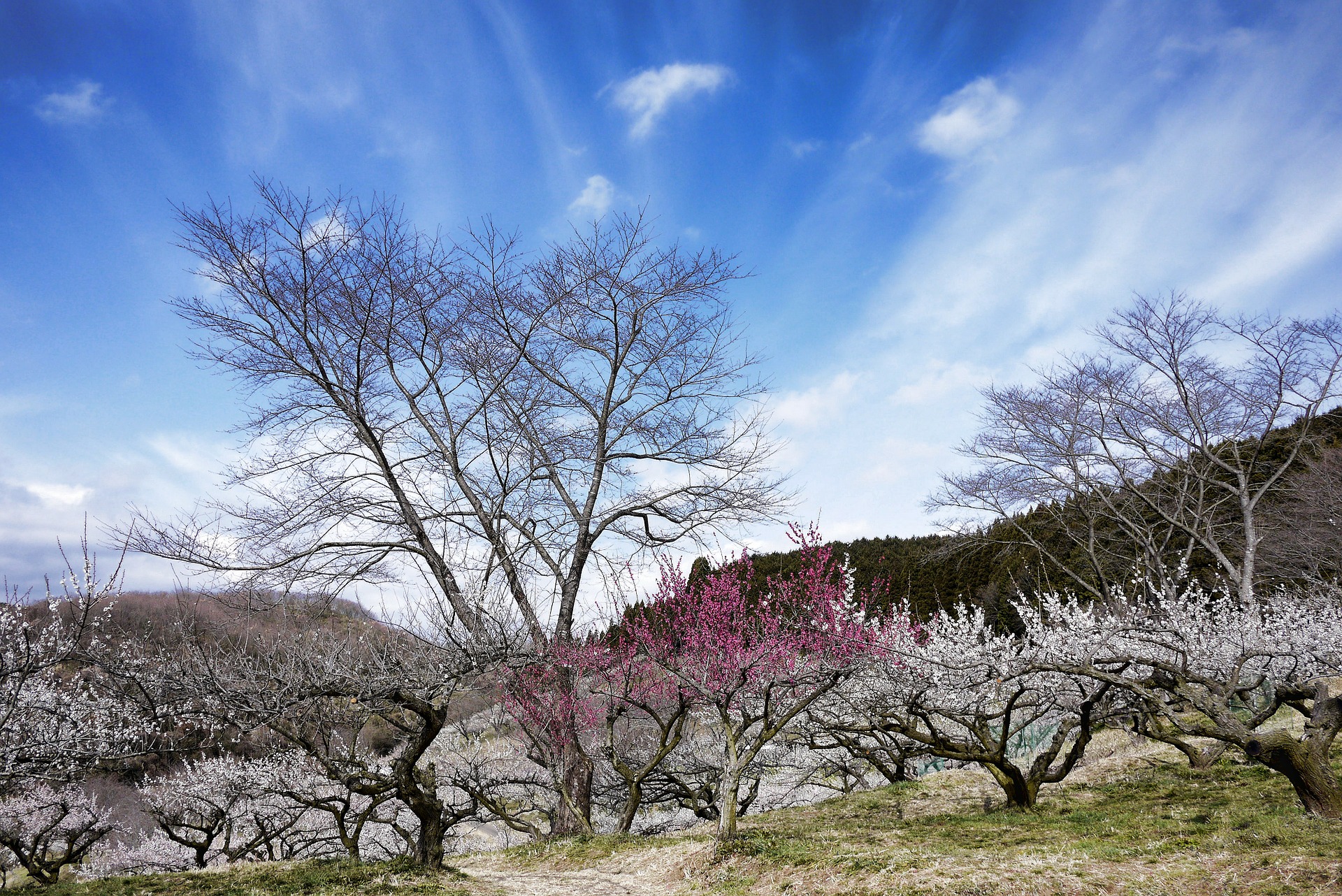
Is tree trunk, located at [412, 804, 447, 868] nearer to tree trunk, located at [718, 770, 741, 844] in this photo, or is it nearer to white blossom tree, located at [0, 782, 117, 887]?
tree trunk, located at [718, 770, 741, 844]

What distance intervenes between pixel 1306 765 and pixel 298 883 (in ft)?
33.1

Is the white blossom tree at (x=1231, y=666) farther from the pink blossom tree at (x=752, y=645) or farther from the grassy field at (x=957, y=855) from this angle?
the pink blossom tree at (x=752, y=645)

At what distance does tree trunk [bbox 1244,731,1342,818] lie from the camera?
6.30m

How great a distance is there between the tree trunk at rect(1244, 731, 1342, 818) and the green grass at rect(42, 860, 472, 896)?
7682 millimetres

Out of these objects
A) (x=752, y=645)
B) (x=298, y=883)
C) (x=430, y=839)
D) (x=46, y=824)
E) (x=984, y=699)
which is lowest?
(x=46, y=824)

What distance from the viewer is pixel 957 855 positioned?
22.0ft

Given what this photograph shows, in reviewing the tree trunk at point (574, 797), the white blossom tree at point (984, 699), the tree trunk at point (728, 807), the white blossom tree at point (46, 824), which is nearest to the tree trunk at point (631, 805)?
the tree trunk at point (574, 797)

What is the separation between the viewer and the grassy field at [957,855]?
5.51m

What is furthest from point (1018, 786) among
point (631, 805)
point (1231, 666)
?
point (631, 805)

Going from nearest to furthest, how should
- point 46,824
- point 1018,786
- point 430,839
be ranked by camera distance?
point 430,839
point 1018,786
point 46,824

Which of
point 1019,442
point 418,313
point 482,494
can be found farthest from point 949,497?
point 418,313

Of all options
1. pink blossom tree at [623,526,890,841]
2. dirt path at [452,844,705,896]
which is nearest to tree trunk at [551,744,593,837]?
dirt path at [452,844,705,896]

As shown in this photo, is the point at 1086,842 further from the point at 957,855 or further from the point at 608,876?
the point at 608,876

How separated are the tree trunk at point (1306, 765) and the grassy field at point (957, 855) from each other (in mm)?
262
